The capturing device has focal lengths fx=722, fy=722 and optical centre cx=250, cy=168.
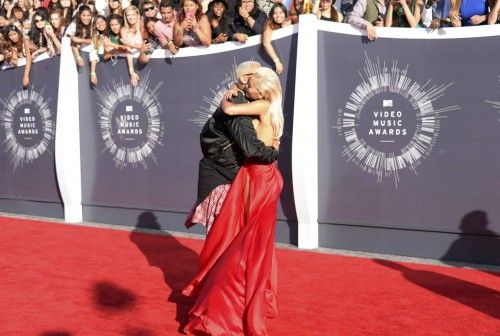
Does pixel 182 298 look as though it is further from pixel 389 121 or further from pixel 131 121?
pixel 131 121

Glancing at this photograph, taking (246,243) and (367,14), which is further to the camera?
(367,14)

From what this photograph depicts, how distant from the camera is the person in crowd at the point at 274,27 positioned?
8039mm

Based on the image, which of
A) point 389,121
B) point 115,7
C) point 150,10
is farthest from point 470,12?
point 115,7

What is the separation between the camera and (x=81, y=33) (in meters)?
10.2

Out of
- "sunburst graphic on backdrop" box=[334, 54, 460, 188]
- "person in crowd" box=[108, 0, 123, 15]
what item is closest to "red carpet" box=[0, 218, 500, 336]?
"sunburst graphic on backdrop" box=[334, 54, 460, 188]

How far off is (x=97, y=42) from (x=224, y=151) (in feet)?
18.4

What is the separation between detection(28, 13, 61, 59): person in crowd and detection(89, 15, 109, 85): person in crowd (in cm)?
79

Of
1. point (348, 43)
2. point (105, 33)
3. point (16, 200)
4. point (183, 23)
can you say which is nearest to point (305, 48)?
point (348, 43)

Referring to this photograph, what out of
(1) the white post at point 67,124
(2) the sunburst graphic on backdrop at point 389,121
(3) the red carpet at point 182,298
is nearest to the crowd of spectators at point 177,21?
(1) the white post at point 67,124

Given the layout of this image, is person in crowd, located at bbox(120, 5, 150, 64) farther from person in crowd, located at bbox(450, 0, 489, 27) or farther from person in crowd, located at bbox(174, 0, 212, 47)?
person in crowd, located at bbox(450, 0, 489, 27)

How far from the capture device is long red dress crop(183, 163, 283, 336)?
451 cm

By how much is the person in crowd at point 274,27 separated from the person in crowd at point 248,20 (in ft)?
1.24

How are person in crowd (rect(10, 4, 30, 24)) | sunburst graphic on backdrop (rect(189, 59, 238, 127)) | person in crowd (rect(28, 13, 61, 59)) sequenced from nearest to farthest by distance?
sunburst graphic on backdrop (rect(189, 59, 238, 127))
person in crowd (rect(28, 13, 61, 59))
person in crowd (rect(10, 4, 30, 24))

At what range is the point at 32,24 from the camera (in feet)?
36.4
